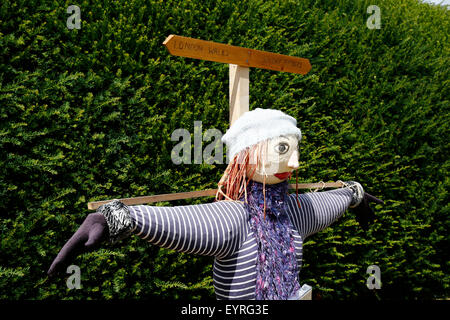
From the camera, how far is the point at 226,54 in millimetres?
1764

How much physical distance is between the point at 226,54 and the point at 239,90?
0.65 feet

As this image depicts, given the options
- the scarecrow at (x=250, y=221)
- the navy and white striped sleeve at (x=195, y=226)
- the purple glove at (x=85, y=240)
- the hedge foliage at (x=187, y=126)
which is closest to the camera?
the purple glove at (x=85, y=240)

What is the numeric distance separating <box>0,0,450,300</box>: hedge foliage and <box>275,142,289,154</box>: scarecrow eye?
92 cm

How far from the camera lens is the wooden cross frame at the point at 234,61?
1.60 meters

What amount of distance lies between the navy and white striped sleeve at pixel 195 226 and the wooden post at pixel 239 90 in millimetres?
503

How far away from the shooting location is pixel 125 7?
7.59ft

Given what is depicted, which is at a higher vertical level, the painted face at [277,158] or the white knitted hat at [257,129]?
the white knitted hat at [257,129]

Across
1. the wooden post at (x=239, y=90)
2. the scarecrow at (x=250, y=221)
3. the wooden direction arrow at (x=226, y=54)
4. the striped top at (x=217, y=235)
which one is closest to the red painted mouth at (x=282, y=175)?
the scarecrow at (x=250, y=221)

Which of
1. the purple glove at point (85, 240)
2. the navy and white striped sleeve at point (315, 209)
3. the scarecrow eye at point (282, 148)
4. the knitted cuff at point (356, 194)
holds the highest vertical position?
the scarecrow eye at point (282, 148)

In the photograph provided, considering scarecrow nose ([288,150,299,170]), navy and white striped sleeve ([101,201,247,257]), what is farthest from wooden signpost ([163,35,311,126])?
navy and white striped sleeve ([101,201,247,257])

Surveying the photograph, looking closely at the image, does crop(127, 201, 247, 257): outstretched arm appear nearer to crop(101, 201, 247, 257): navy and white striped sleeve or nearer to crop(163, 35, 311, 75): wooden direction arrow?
crop(101, 201, 247, 257): navy and white striped sleeve

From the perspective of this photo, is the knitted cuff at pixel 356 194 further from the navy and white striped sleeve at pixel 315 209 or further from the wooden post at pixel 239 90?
the wooden post at pixel 239 90

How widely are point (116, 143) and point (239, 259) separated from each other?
42.9 inches

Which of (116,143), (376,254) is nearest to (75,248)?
(116,143)
